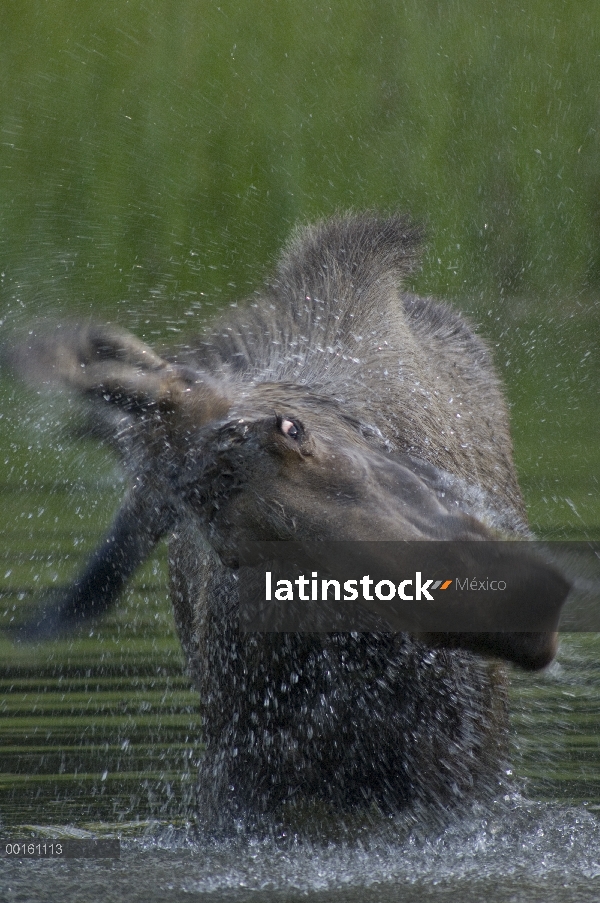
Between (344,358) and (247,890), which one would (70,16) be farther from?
(247,890)

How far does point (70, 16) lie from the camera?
53.0 feet

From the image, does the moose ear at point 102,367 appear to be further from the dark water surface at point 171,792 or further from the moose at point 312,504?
the dark water surface at point 171,792

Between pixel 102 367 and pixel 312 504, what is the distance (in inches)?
22.1

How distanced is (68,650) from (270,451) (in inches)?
115
